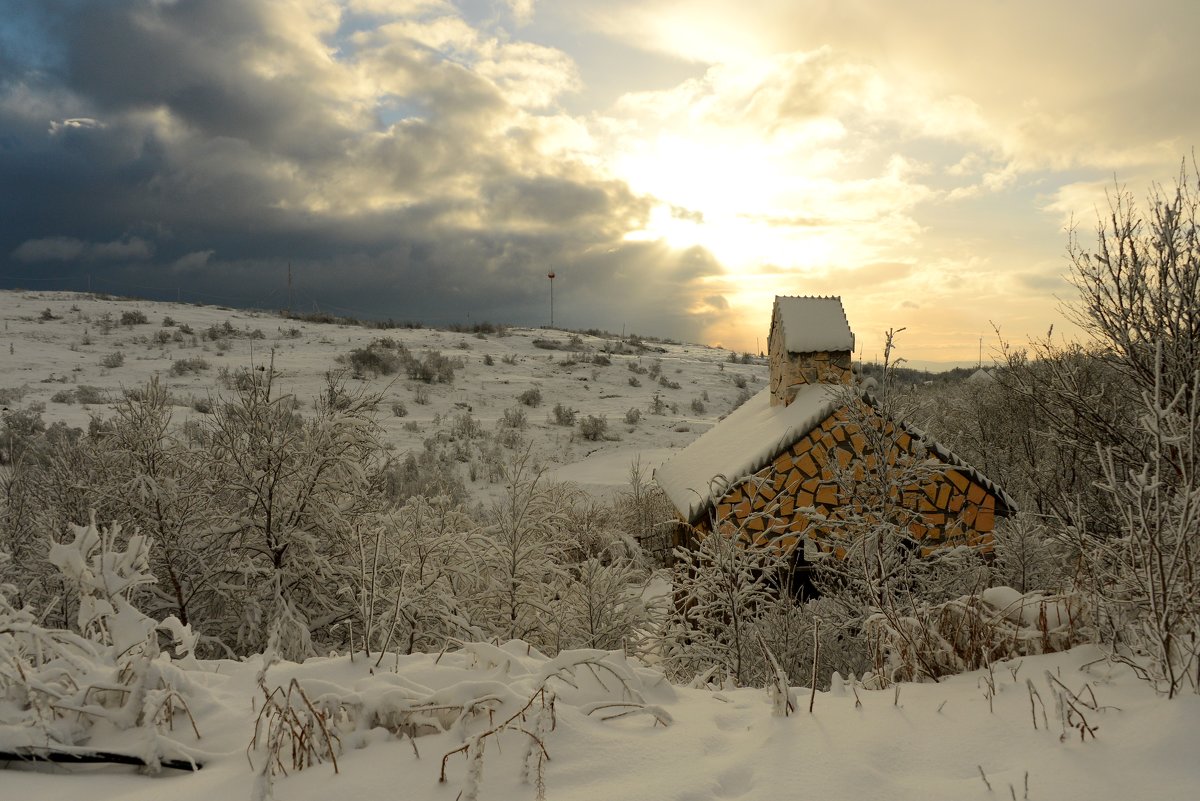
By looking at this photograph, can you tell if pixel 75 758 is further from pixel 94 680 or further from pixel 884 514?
pixel 884 514

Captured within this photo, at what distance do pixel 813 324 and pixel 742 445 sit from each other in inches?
94.7

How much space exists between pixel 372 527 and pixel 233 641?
63.6 inches

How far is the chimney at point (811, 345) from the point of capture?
10578 mm

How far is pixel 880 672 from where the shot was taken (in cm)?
366

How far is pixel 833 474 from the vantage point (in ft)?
28.2

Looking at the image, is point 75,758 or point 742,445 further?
point 742,445

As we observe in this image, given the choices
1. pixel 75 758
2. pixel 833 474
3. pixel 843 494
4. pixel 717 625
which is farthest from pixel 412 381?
pixel 75 758

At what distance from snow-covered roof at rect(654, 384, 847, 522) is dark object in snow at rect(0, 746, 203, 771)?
5747 millimetres

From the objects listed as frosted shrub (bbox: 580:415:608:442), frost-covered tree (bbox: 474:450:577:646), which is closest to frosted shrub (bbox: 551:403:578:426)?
frosted shrub (bbox: 580:415:608:442)

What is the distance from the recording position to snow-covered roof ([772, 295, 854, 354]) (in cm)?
1058

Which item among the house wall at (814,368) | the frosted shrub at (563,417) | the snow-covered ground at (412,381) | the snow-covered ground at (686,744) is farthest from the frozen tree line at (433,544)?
the frosted shrub at (563,417)

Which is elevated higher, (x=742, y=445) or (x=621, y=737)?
(x=742, y=445)

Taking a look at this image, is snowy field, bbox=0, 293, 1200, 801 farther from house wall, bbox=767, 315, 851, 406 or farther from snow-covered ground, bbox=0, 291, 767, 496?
snow-covered ground, bbox=0, 291, 767, 496

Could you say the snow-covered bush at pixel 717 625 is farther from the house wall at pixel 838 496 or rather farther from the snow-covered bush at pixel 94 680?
the snow-covered bush at pixel 94 680
